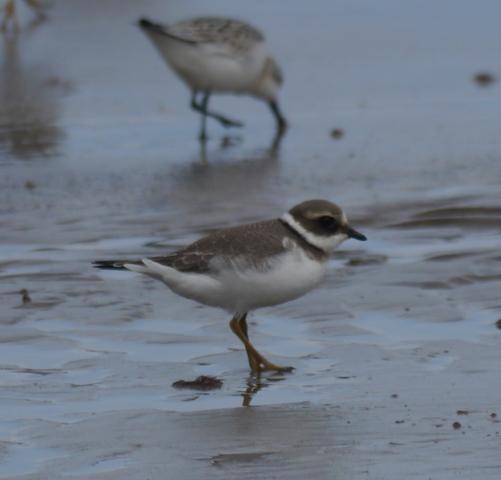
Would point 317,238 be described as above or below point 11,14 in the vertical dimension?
above

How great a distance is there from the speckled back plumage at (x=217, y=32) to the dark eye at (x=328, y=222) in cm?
590

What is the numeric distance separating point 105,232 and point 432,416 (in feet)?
12.8

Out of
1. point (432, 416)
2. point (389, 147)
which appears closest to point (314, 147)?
point (389, 147)

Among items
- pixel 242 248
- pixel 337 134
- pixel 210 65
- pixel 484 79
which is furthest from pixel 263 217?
pixel 484 79

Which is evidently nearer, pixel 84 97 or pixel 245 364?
pixel 245 364

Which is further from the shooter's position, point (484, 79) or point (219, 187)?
point (484, 79)

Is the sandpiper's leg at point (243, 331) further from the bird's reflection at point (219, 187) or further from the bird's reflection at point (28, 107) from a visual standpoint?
the bird's reflection at point (28, 107)

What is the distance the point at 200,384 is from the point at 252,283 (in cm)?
55

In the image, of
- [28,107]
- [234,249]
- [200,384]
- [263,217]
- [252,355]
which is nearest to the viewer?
[200,384]

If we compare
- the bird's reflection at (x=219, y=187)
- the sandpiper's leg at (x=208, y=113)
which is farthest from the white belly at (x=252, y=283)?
the sandpiper's leg at (x=208, y=113)

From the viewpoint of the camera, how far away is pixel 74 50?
14914 millimetres

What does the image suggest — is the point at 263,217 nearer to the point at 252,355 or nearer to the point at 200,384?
the point at 252,355

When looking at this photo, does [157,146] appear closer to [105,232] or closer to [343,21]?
[105,232]

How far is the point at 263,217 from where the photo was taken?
9.21 m
